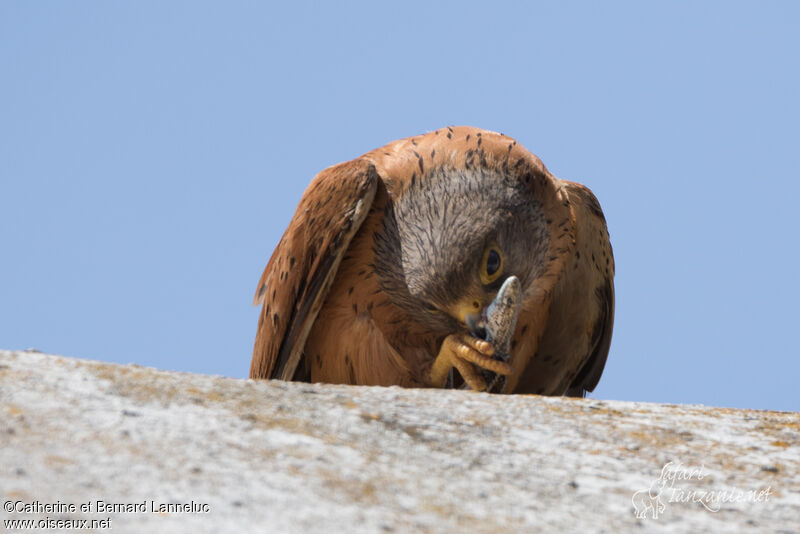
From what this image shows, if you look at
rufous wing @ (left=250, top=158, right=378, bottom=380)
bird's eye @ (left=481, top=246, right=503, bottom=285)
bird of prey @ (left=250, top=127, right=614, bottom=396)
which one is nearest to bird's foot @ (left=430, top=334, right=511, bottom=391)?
bird of prey @ (left=250, top=127, right=614, bottom=396)

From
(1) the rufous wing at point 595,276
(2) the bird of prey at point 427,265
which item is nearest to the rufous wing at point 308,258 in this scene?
(2) the bird of prey at point 427,265

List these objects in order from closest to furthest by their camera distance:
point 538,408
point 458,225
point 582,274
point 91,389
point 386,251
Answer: point 91,389 < point 538,408 < point 458,225 < point 386,251 < point 582,274

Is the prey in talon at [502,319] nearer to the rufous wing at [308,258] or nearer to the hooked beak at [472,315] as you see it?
the hooked beak at [472,315]

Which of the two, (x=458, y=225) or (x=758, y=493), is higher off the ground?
(x=458, y=225)

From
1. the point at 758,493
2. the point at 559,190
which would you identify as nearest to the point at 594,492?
the point at 758,493

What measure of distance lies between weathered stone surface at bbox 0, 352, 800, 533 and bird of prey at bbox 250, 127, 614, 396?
158 cm

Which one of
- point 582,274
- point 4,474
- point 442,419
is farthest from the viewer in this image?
point 582,274

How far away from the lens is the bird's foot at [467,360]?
446 cm

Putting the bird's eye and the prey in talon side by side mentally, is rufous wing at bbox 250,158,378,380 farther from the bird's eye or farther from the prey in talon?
the prey in talon

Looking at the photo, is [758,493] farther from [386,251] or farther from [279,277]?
[279,277]

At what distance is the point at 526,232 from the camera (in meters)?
4.70

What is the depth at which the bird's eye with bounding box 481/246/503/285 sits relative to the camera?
442 cm

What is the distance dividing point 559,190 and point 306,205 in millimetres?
1353

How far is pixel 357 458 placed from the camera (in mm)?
2293
